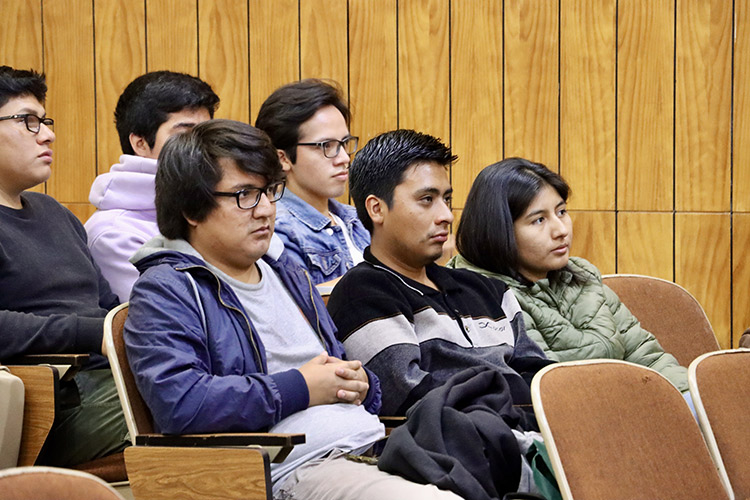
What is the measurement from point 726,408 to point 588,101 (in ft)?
6.24

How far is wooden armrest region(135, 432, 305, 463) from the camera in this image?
4.88 ft

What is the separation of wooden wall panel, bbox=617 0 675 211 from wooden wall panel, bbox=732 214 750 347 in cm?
26

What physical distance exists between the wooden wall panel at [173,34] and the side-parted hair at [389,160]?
4.81 feet

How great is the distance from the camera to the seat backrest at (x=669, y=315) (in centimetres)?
263

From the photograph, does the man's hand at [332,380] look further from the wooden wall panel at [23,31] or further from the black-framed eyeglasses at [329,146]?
the wooden wall panel at [23,31]

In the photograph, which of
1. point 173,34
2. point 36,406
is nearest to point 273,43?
point 173,34

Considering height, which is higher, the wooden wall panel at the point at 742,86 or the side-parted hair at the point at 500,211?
the wooden wall panel at the point at 742,86

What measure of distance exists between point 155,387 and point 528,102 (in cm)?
222

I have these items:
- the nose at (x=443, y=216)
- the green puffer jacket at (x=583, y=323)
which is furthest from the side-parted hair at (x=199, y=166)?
the green puffer jacket at (x=583, y=323)

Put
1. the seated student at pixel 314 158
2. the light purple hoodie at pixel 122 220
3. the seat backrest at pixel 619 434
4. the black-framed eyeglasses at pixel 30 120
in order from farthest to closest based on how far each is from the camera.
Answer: the seated student at pixel 314 158
the light purple hoodie at pixel 122 220
the black-framed eyeglasses at pixel 30 120
the seat backrest at pixel 619 434

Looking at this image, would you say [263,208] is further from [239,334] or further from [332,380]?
[332,380]

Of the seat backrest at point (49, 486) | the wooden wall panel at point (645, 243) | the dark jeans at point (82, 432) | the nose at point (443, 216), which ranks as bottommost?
the dark jeans at point (82, 432)

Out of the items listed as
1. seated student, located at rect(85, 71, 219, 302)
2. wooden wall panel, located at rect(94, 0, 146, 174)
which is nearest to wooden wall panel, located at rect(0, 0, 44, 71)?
wooden wall panel, located at rect(94, 0, 146, 174)

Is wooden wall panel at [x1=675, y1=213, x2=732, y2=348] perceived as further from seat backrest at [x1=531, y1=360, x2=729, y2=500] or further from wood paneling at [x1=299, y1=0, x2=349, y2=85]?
seat backrest at [x1=531, y1=360, x2=729, y2=500]
